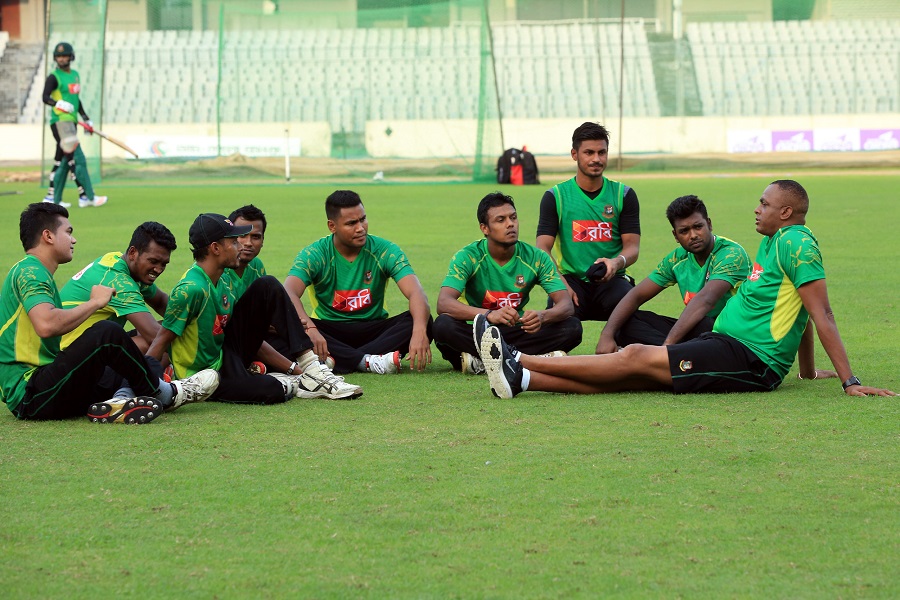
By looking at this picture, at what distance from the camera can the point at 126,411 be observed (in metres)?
5.81

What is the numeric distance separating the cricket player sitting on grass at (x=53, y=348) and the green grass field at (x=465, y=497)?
0.46 feet

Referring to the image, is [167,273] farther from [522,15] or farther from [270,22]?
[522,15]

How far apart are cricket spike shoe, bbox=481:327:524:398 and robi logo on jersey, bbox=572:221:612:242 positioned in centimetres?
222

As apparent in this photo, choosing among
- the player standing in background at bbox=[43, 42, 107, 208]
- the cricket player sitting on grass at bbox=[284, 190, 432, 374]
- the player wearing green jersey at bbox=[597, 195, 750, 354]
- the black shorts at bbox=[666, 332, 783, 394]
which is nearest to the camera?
the black shorts at bbox=[666, 332, 783, 394]

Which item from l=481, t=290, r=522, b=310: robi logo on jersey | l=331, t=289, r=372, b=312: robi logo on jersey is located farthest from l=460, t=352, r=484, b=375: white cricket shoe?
l=331, t=289, r=372, b=312: robi logo on jersey

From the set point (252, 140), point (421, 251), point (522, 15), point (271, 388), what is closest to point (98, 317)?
point (271, 388)

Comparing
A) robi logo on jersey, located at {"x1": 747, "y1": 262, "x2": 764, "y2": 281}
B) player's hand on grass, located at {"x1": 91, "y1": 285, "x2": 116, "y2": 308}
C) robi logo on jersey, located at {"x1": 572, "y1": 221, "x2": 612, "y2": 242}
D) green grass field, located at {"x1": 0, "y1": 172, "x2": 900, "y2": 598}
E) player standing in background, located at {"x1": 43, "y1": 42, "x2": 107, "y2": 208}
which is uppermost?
player standing in background, located at {"x1": 43, "y1": 42, "x2": 107, "y2": 208}

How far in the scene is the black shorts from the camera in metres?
6.29

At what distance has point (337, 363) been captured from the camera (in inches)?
301

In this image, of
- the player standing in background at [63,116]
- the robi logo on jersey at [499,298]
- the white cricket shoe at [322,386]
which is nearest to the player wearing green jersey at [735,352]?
the white cricket shoe at [322,386]

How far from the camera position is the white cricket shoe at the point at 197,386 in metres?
6.19

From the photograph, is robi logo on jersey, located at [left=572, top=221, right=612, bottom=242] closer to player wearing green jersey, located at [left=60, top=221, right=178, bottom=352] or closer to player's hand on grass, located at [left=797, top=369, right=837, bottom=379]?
player's hand on grass, located at [left=797, top=369, right=837, bottom=379]

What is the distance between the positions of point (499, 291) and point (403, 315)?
2.26 ft

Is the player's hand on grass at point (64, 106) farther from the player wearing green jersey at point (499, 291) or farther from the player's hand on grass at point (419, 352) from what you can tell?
the player's hand on grass at point (419, 352)
